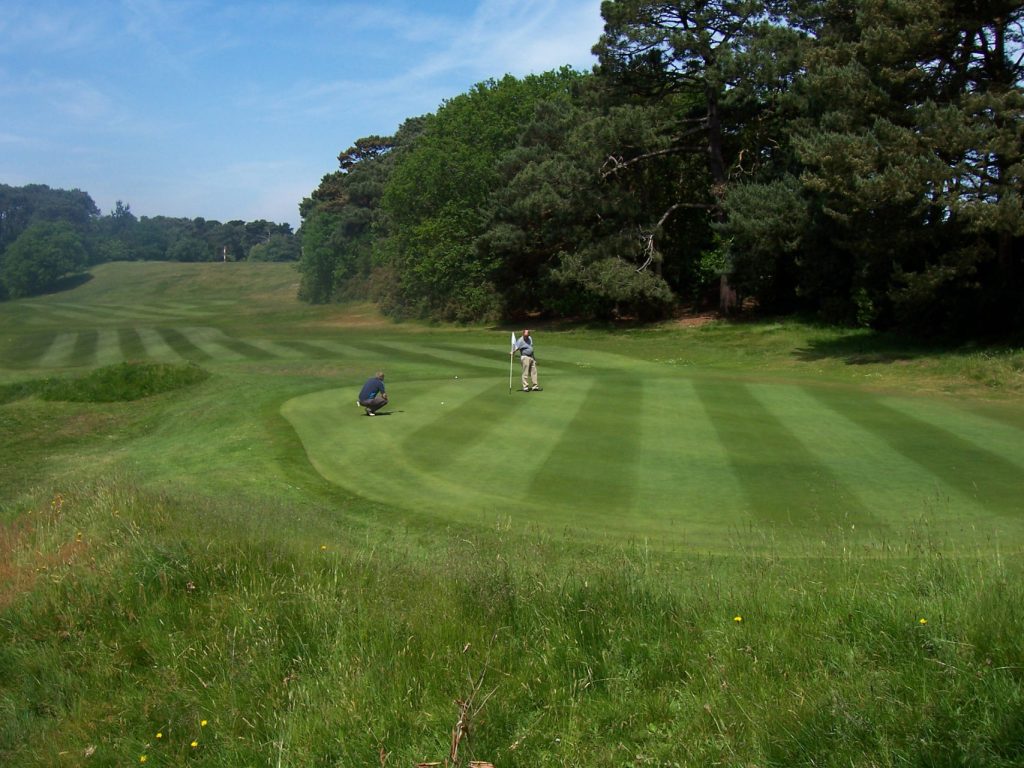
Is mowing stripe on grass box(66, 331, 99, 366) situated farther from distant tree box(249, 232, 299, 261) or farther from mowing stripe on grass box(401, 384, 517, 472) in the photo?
distant tree box(249, 232, 299, 261)

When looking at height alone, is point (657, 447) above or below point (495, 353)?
above

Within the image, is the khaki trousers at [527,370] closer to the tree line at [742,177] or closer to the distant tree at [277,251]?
the tree line at [742,177]

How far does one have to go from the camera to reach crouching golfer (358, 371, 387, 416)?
1859 cm

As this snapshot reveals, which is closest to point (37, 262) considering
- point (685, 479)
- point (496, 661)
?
point (685, 479)

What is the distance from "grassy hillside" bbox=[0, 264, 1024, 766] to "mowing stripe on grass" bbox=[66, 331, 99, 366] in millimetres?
21771

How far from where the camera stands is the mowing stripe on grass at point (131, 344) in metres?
41.2

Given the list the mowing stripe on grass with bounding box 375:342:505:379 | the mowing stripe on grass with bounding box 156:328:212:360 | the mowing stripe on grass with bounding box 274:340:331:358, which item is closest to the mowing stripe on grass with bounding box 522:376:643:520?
the mowing stripe on grass with bounding box 375:342:505:379

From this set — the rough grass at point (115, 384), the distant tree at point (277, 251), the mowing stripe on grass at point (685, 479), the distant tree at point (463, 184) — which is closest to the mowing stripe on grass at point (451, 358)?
the rough grass at point (115, 384)

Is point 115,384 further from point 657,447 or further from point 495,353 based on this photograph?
point 657,447

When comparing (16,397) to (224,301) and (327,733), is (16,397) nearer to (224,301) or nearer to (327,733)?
(327,733)

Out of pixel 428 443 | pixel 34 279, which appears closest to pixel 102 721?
pixel 428 443

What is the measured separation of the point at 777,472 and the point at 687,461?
4.90 feet

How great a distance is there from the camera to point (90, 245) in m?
168

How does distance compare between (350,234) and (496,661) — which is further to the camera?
(350,234)
